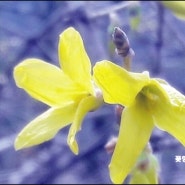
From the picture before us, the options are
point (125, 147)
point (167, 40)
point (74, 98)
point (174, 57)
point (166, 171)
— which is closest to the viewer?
point (125, 147)

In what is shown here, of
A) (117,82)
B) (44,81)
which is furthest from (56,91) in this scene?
(117,82)

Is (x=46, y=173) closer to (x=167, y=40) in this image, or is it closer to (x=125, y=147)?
(x=167, y=40)

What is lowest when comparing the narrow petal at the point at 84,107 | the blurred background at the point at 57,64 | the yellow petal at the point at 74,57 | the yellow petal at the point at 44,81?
the blurred background at the point at 57,64

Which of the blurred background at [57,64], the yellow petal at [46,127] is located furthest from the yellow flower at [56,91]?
the blurred background at [57,64]

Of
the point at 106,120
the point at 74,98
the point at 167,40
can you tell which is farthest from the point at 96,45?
the point at 74,98

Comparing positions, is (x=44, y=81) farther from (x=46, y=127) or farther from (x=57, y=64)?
(x=57, y=64)

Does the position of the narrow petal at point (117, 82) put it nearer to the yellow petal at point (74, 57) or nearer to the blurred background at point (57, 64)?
the yellow petal at point (74, 57)

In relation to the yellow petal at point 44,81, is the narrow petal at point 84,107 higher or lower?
lower

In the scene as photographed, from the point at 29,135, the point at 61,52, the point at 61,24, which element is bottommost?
the point at 61,24
